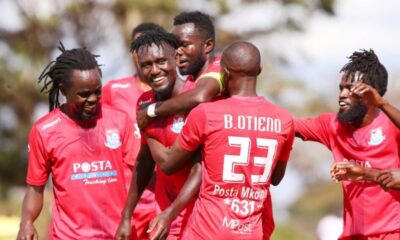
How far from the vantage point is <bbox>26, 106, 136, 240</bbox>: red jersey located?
31.4ft

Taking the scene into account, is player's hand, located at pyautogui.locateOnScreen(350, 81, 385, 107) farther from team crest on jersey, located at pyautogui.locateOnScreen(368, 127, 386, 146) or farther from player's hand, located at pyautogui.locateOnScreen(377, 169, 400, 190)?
team crest on jersey, located at pyautogui.locateOnScreen(368, 127, 386, 146)

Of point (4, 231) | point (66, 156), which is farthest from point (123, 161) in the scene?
point (4, 231)

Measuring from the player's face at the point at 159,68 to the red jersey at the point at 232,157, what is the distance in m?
0.52

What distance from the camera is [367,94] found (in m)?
8.52

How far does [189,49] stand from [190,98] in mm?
803

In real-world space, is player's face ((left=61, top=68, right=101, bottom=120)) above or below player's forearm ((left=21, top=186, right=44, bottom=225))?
above

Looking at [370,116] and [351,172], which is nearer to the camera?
[351,172]

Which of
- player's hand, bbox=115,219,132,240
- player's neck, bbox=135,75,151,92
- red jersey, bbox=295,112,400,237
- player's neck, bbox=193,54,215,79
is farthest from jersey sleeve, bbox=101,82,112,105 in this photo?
red jersey, bbox=295,112,400,237

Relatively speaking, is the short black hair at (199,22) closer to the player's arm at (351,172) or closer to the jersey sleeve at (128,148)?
the jersey sleeve at (128,148)

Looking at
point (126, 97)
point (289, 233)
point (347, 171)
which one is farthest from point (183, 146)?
point (289, 233)

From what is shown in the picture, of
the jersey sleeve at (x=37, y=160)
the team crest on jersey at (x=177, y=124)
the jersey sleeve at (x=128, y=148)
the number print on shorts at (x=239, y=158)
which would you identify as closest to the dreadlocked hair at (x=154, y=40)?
the team crest on jersey at (x=177, y=124)

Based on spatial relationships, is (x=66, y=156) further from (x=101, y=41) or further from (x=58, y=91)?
(x=101, y=41)

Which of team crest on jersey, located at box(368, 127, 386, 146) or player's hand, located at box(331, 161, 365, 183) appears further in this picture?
team crest on jersey, located at box(368, 127, 386, 146)

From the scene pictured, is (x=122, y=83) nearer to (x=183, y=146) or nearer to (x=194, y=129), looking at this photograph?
(x=183, y=146)
